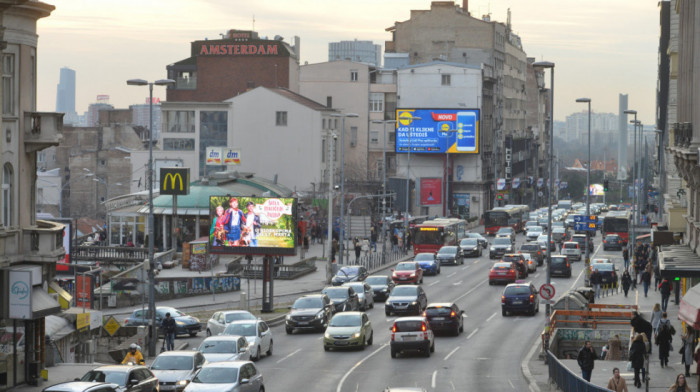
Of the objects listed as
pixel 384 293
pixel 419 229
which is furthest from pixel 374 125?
pixel 384 293

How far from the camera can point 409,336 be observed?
40.0 m

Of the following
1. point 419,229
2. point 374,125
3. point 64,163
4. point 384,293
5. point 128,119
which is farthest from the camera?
point 128,119

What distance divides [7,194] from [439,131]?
96.0 meters

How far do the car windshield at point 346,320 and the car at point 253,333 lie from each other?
2.94 metres

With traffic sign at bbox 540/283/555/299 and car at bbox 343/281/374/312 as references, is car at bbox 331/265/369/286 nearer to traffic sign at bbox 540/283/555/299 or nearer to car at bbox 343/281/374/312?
car at bbox 343/281/374/312

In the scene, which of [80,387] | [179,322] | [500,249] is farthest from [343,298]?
[500,249]

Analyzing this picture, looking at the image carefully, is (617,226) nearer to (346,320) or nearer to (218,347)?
(346,320)

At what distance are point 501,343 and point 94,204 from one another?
10708 centimetres

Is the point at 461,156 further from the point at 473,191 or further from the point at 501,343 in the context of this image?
the point at 501,343

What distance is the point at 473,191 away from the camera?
134m

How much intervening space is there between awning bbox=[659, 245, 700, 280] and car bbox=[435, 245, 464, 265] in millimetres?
37448

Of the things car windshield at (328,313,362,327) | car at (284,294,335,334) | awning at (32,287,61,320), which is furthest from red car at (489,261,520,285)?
awning at (32,287,61,320)

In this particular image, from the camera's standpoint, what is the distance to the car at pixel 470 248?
285 ft

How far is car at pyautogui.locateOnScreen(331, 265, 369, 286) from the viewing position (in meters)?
62.7
